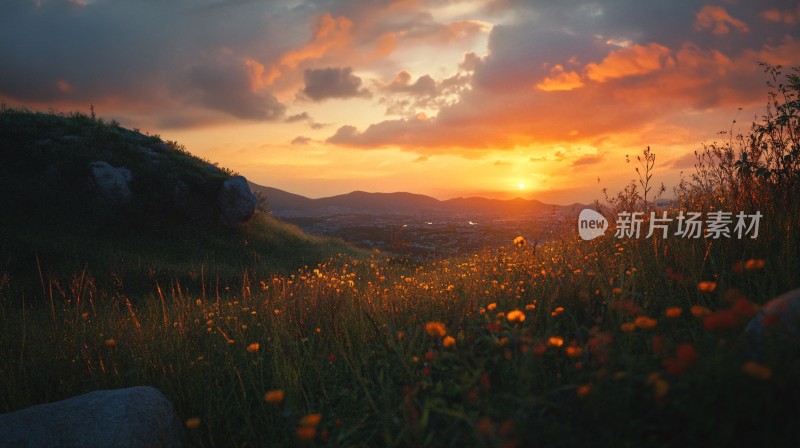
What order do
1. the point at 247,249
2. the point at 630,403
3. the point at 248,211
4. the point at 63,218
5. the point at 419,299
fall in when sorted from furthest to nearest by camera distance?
the point at 248,211 → the point at 247,249 → the point at 63,218 → the point at 419,299 → the point at 630,403

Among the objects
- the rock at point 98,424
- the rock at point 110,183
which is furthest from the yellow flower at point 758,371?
the rock at point 110,183

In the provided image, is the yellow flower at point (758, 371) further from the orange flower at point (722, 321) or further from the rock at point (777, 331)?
the rock at point (777, 331)

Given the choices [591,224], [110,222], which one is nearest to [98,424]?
[591,224]

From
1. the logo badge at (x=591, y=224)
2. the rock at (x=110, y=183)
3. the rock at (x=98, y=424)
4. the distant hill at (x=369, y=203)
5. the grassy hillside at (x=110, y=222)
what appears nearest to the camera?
the rock at (x=98, y=424)

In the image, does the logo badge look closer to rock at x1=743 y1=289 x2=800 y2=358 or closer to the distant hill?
rock at x1=743 y1=289 x2=800 y2=358

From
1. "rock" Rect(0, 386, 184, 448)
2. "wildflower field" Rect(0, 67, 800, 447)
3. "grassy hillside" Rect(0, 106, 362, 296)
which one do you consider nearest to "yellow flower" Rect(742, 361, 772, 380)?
"wildflower field" Rect(0, 67, 800, 447)

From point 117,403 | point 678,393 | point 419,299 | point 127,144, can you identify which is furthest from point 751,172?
point 127,144

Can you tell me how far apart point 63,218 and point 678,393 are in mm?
17025

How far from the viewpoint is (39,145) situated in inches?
650

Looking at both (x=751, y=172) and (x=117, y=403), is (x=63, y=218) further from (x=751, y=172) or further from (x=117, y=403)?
(x=751, y=172)

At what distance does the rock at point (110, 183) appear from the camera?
15.1m

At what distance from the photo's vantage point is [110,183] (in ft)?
50.0

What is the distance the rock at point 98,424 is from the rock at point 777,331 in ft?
11.7

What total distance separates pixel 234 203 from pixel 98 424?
1493 cm
